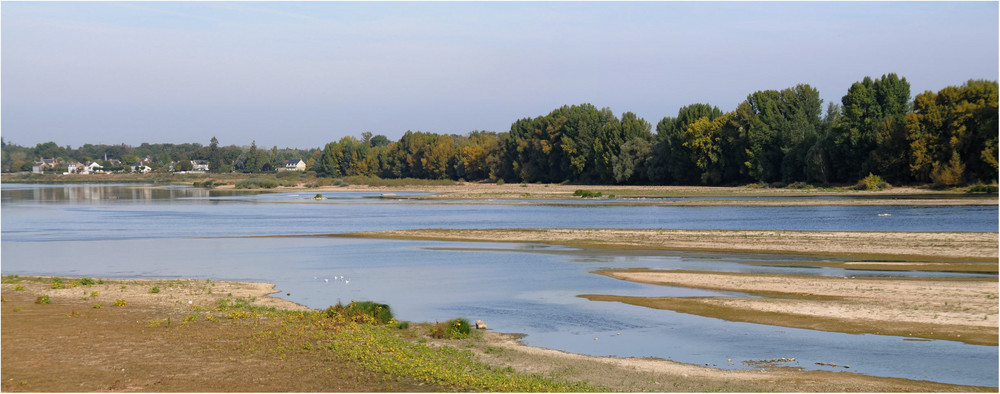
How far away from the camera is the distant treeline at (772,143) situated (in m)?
79.2

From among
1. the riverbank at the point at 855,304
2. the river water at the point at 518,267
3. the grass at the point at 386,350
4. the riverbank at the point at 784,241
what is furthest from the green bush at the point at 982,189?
the grass at the point at 386,350

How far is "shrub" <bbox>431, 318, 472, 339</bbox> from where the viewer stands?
17.6 m

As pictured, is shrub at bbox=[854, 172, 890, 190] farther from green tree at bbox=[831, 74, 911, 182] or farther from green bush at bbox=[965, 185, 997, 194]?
green bush at bbox=[965, 185, 997, 194]

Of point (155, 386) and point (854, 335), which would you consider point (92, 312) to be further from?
point (854, 335)

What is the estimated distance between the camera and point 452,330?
17.7 meters

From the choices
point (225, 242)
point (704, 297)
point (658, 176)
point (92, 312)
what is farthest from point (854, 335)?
point (658, 176)

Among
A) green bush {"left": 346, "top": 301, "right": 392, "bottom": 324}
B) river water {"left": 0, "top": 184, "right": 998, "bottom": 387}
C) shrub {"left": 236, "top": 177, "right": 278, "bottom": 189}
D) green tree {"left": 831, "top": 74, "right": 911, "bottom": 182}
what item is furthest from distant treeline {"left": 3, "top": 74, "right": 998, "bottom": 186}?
green bush {"left": 346, "top": 301, "right": 392, "bottom": 324}

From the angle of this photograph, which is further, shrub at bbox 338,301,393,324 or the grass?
shrub at bbox 338,301,393,324

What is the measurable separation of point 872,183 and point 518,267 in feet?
221

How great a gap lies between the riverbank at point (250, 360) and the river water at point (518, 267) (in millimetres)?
1182

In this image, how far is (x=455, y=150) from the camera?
579 ft

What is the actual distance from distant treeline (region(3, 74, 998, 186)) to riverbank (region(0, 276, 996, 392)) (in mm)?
71137

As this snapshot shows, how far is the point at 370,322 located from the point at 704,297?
9276 millimetres

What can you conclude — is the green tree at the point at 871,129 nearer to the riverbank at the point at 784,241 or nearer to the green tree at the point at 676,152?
the green tree at the point at 676,152
